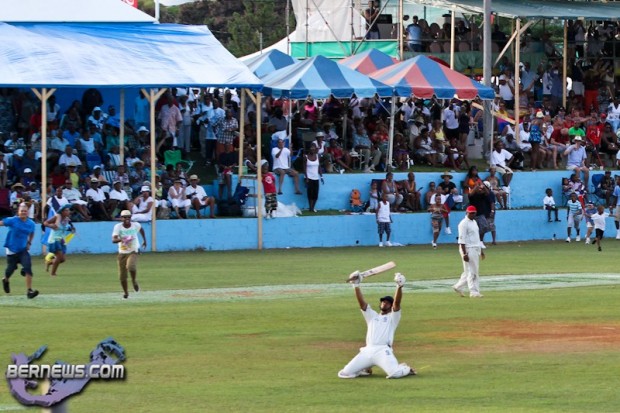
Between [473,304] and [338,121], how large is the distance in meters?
19.4

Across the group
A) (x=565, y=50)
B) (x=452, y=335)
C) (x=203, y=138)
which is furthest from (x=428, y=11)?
(x=452, y=335)

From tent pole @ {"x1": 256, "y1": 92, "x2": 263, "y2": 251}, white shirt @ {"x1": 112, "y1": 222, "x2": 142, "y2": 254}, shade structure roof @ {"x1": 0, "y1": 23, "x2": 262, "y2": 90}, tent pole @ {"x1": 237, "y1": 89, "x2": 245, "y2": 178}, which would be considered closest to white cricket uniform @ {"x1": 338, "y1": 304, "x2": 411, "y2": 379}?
white shirt @ {"x1": 112, "y1": 222, "x2": 142, "y2": 254}

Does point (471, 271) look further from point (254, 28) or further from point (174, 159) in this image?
point (254, 28)

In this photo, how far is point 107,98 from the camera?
40.1 metres

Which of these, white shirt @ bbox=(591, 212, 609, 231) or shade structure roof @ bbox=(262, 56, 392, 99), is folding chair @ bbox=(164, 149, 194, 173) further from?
white shirt @ bbox=(591, 212, 609, 231)

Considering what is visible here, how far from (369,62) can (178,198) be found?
1145cm

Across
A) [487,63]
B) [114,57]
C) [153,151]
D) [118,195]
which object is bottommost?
[118,195]

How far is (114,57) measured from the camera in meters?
34.2

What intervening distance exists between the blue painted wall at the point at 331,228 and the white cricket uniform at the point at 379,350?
63.1ft

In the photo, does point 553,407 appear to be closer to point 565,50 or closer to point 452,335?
point 452,335

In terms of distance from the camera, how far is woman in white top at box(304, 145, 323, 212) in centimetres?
3788

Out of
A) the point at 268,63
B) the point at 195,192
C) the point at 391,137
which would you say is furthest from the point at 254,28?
the point at 195,192

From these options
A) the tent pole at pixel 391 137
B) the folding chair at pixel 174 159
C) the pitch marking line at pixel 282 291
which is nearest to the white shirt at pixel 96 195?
the folding chair at pixel 174 159

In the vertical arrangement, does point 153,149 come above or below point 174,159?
above
